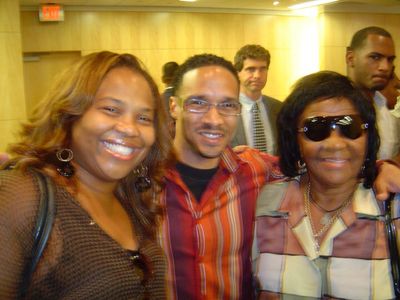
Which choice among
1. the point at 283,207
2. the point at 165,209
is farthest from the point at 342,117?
the point at 165,209

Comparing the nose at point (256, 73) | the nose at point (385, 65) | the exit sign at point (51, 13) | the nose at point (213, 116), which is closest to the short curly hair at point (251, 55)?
the nose at point (256, 73)

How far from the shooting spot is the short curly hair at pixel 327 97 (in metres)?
1.79

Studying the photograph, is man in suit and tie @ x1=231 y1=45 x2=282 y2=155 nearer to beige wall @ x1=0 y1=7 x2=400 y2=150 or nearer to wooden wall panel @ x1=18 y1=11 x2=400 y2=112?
beige wall @ x1=0 y1=7 x2=400 y2=150

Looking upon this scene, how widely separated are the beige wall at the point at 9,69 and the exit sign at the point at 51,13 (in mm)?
1342

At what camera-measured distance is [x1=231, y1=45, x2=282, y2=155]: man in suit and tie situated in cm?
421

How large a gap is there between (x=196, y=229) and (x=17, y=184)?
0.95 m

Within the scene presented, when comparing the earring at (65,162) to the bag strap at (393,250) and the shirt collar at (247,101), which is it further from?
the shirt collar at (247,101)

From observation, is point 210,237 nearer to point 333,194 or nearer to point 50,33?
point 333,194

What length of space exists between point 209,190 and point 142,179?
0.41 metres

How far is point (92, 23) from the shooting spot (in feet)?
27.7

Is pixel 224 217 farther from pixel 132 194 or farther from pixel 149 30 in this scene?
pixel 149 30

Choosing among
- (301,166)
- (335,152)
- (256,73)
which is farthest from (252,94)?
(335,152)

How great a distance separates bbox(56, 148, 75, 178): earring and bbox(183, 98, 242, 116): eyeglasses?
0.93m

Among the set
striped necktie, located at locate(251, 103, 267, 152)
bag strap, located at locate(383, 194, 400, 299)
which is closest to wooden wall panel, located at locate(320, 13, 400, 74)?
striped necktie, located at locate(251, 103, 267, 152)
